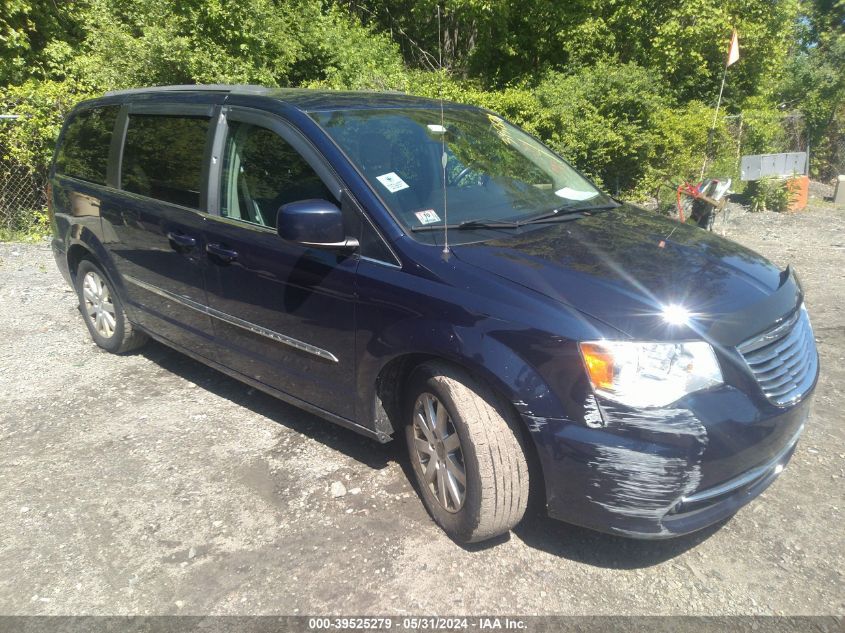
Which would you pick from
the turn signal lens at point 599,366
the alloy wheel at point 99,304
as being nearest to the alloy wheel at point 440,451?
the turn signal lens at point 599,366

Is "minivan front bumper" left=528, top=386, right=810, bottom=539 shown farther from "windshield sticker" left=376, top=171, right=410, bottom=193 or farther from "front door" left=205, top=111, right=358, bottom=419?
"windshield sticker" left=376, top=171, right=410, bottom=193

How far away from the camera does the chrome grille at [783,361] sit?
101 inches

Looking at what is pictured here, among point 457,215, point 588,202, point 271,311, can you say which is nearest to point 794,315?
point 588,202

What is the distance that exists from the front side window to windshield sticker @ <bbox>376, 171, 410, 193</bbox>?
0.28m

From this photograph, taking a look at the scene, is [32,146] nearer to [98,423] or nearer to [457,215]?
[98,423]

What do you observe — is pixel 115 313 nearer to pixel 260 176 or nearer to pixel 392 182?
pixel 260 176

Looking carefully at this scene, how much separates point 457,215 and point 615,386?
3.89 ft

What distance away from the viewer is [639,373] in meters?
2.36

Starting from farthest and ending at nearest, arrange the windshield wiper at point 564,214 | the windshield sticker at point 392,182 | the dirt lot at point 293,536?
the windshield wiper at point 564,214 < the windshield sticker at point 392,182 < the dirt lot at point 293,536

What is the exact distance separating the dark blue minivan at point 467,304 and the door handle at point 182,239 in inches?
0.9

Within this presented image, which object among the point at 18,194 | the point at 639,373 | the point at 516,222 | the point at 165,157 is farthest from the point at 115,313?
the point at 18,194

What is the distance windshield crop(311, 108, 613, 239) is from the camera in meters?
3.14

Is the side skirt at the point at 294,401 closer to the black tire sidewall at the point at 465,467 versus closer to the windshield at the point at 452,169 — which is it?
the black tire sidewall at the point at 465,467

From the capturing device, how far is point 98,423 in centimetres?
409
